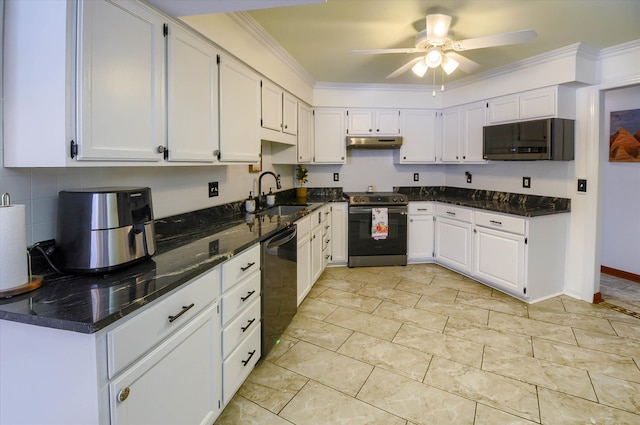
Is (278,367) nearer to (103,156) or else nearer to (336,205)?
(103,156)

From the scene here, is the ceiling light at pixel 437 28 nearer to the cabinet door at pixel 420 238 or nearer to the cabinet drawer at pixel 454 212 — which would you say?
the cabinet drawer at pixel 454 212

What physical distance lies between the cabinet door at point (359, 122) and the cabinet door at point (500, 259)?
6.23ft

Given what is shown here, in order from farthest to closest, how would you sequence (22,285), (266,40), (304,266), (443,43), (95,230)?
1. (304,266)
2. (266,40)
3. (443,43)
4. (95,230)
5. (22,285)

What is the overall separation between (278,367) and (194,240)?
1.01 metres

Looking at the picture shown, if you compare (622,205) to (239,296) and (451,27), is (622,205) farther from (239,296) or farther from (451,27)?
(239,296)

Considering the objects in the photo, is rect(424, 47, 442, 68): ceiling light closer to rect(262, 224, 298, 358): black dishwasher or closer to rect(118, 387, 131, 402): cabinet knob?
rect(262, 224, 298, 358): black dishwasher

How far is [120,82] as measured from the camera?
143cm

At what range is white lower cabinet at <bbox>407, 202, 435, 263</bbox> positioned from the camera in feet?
15.0

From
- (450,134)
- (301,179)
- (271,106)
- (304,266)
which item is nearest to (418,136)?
(450,134)

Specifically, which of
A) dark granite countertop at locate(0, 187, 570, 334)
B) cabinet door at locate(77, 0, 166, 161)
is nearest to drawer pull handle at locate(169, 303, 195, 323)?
dark granite countertop at locate(0, 187, 570, 334)

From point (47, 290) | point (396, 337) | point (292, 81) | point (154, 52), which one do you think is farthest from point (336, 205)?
point (47, 290)

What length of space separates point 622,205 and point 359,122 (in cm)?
332

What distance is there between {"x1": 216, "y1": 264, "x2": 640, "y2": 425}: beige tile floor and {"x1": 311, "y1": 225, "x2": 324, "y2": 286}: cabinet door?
0.79ft

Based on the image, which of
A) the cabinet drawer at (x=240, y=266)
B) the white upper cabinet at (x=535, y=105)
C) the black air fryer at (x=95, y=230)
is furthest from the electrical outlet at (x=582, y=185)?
the black air fryer at (x=95, y=230)
